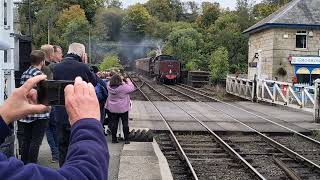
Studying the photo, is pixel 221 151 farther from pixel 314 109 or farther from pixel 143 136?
pixel 314 109

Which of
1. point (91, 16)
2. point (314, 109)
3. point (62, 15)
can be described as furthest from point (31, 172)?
point (91, 16)

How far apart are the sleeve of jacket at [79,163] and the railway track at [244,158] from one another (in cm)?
637

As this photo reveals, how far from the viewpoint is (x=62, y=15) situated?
63656 millimetres

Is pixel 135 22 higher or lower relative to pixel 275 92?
higher

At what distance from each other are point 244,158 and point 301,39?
70.1 feet

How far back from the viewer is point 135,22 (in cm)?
8488

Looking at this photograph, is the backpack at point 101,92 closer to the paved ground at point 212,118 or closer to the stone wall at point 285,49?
the paved ground at point 212,118

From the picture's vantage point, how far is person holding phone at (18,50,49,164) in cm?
632

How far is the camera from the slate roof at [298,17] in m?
29.6

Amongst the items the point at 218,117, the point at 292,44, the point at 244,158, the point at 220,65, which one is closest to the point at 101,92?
the point at 244,158

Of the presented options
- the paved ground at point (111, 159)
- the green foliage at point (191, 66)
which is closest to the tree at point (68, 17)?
the green foliage at point (191, 66)

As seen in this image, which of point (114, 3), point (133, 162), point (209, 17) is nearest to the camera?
point (133, 162)

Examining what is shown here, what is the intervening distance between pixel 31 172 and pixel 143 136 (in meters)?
9.45

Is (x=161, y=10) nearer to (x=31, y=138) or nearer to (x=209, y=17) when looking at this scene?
(x=209, y=17)
